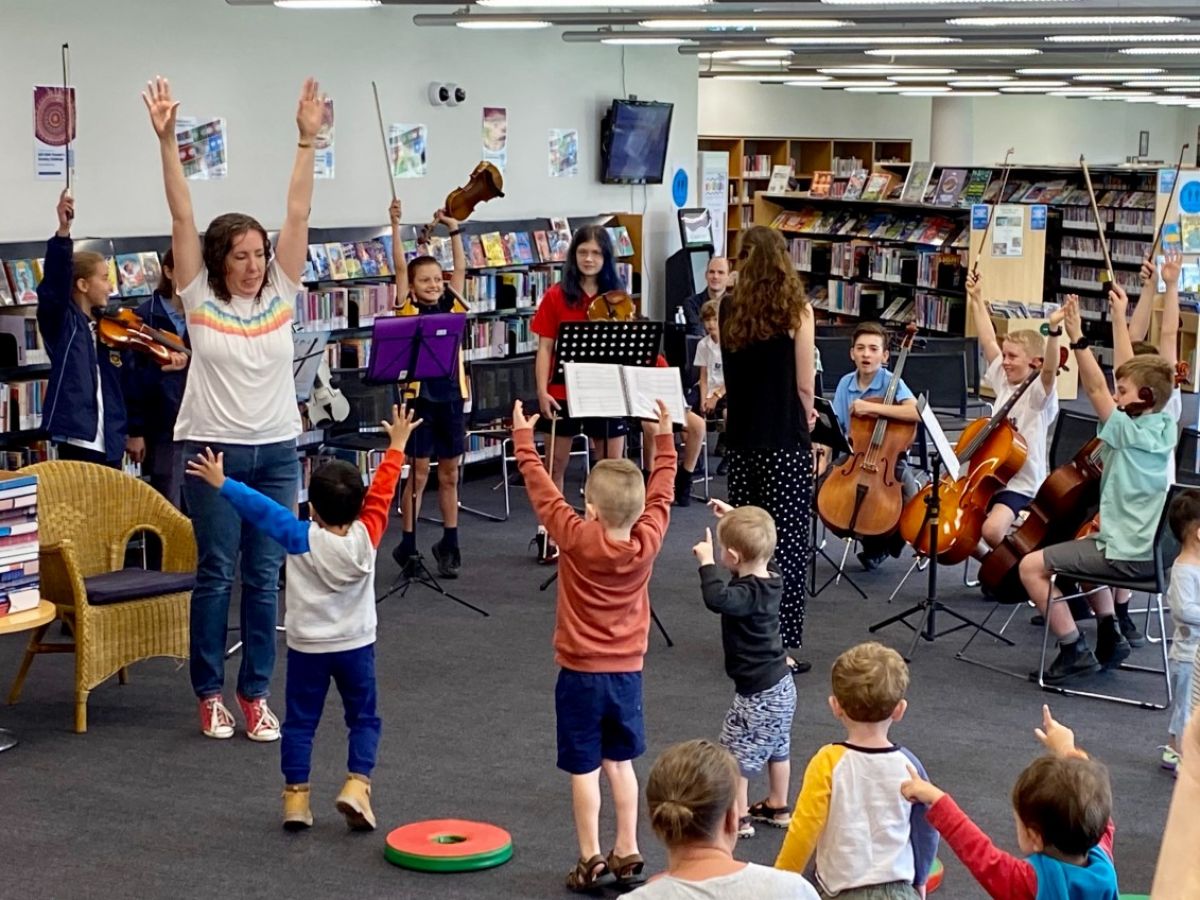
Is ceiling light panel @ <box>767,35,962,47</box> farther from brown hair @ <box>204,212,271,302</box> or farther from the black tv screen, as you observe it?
brown hair @ <box>204,212,271,302</box>

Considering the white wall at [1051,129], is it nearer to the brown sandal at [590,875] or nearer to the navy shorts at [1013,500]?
the navy shorts at [1013,500]

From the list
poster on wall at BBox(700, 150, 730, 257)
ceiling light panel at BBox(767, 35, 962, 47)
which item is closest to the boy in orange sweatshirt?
ceiling light panel at BBox(767, 35, 962, 47)

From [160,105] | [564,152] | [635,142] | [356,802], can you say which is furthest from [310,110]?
[635,142]

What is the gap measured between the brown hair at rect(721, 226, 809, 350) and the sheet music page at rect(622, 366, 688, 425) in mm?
395

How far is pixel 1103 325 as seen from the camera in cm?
1656

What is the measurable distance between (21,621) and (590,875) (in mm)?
2166

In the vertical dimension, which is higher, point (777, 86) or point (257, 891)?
point (777, 86)

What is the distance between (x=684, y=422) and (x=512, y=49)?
6.51 metres

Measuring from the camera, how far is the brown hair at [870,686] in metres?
3.42

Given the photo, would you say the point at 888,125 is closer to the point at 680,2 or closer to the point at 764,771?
the point at 680,2

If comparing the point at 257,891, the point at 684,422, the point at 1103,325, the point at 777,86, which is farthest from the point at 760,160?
the point at 257,891

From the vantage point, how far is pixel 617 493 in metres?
4.18

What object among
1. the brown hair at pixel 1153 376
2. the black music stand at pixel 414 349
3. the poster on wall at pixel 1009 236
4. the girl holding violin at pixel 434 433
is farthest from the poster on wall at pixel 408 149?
the poster on wall at pixel 1009 236

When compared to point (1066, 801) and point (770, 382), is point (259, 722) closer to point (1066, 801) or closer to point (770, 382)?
point (770, 382)
